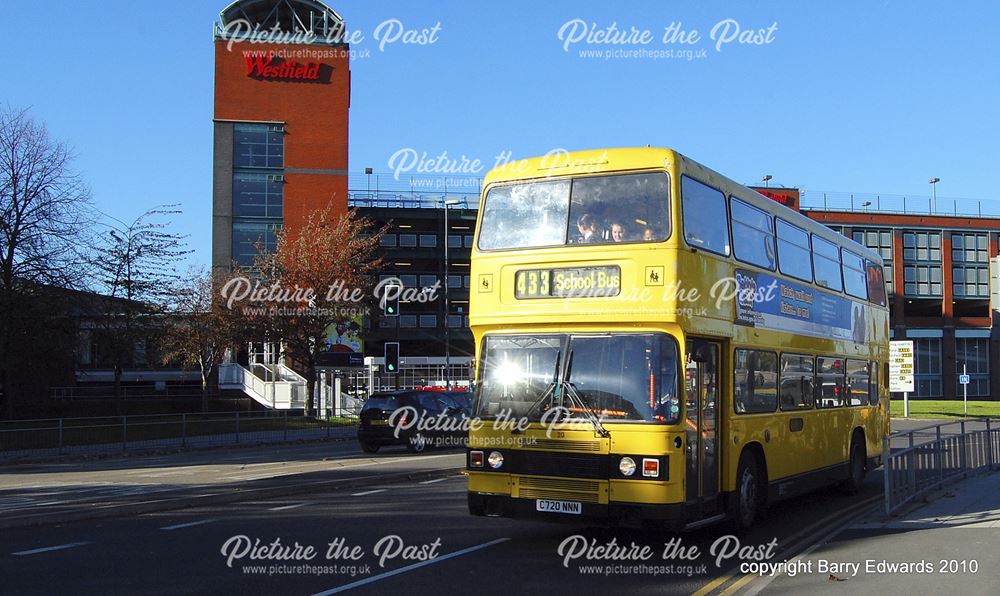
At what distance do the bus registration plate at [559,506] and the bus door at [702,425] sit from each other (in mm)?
1173

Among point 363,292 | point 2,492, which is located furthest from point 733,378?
point 363,292

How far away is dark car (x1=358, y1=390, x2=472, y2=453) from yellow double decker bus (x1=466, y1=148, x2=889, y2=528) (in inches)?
572

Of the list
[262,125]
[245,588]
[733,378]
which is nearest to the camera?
[245,588]

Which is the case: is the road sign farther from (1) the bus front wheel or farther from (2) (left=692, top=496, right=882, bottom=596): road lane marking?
(1) the bus front wheel

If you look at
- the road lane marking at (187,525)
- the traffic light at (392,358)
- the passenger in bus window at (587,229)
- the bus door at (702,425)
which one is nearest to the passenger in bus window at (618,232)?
the passenger in bus window at (587,229)

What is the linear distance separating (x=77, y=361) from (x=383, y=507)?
83.7 feet

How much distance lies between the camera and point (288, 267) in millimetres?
42812

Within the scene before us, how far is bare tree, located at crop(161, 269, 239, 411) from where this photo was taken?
136ft

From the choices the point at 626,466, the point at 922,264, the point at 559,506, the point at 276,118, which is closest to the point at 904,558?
the point at 626,466

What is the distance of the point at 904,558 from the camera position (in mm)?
9672

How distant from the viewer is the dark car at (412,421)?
25516mm

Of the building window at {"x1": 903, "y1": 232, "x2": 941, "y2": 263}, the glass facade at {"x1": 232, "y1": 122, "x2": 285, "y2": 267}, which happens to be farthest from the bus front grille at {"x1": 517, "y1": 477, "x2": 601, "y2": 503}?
the building window at {"x1": 903, "y1": 232, "x2": 941, "y2": 263}

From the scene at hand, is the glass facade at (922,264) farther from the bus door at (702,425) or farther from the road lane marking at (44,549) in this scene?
the road lane marking at (44,549)

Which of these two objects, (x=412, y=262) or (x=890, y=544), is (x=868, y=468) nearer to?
(x=890, y=544)
